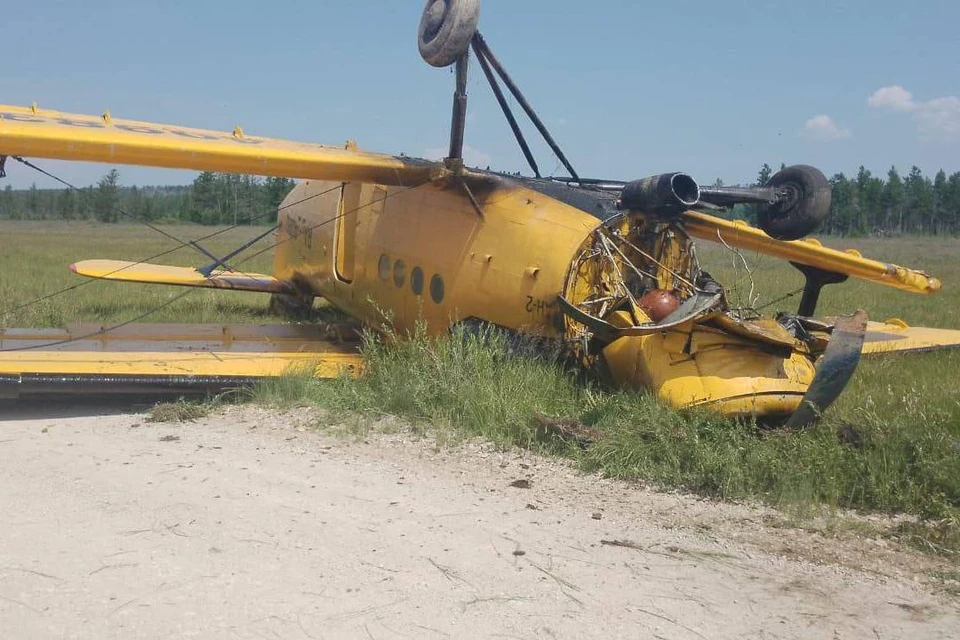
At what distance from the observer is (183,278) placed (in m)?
13.3

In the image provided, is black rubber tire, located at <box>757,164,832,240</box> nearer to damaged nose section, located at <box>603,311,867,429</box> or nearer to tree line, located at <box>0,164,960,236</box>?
damaged nose section, located at <box>603,311,867,429</box>

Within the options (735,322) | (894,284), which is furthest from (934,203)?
(735,322)

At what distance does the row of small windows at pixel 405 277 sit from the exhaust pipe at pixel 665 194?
2.23 m

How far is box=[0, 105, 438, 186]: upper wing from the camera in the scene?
284 inches

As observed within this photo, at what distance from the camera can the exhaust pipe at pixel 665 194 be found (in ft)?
22.8

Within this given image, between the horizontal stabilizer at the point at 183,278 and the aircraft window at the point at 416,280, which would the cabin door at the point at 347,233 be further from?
the horizontal stabilizer at the point at 183,278

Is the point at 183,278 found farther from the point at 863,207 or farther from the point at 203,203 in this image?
the point at 863,207

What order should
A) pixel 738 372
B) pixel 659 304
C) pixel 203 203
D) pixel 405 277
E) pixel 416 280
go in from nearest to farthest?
pixel 738 372 → pixel 659 304 → pixel 416 280 → pixel 405 277 → pixel 203 203

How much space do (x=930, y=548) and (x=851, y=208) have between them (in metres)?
83.2

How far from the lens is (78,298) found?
15.1m

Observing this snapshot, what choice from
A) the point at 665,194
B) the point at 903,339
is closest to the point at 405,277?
the point at 665,194

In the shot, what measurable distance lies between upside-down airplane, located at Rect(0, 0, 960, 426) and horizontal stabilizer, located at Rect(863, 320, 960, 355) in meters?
0.09

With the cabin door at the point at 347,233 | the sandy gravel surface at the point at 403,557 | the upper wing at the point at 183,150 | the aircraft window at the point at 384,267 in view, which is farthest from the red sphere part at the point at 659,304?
the cabin door at the point at 347,233

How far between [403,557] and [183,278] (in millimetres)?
9983
